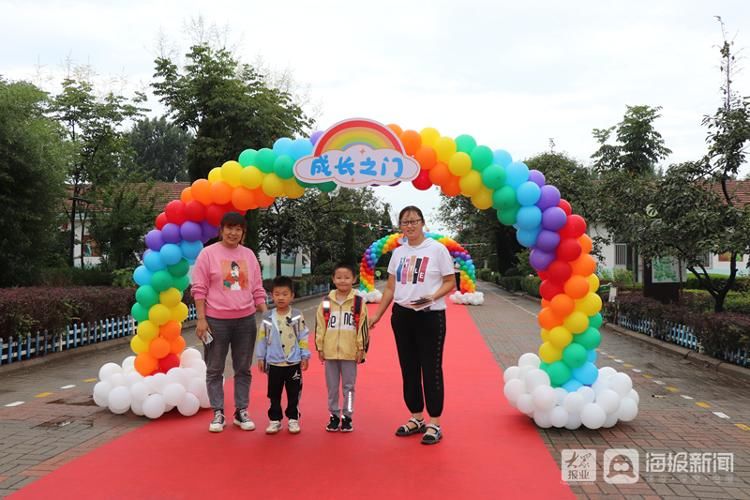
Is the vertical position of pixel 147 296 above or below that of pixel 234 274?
below

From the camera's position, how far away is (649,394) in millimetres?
6898

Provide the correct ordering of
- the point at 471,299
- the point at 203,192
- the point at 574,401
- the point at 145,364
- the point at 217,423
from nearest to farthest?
the point at 217,423
the point at 574,401
the point at 203,192
the point at 145,364
the point at 471,299

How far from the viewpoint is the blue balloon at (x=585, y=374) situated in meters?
5.34

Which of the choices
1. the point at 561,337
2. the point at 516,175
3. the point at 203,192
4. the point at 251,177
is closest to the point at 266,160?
the point at 251,177

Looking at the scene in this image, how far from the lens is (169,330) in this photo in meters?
5.93

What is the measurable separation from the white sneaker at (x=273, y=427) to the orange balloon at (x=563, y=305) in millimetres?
2645

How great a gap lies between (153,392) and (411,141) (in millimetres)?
3340

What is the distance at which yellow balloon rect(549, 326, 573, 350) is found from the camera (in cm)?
535

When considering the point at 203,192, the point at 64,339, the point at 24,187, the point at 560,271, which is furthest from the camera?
the point at 24,187

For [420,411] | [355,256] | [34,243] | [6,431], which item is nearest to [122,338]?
[34,243]

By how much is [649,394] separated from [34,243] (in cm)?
1242

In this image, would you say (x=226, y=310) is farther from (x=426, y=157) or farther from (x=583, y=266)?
(x=583, y=266)

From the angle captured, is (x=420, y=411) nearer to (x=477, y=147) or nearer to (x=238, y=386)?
(x=238, y=386)

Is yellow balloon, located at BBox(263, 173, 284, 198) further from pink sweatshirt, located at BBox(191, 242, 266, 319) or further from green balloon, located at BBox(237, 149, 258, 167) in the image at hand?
pink sweatshirt, located at BBox(191, 242, 266, 319)
